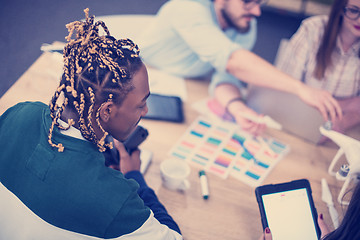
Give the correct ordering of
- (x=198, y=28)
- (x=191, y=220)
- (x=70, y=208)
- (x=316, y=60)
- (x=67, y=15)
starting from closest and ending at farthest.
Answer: (x=70, y=208) → (x=191, y=220) → (x=198, y=28) → (x=316, y=60) → (x=67, y=15)

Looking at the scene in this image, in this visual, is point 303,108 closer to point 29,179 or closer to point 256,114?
point 256,114

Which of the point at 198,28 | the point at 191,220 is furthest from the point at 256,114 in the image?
the point at 191,220

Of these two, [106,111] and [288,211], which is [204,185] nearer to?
[288,211]

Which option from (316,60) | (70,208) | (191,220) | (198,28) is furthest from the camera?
(316,60)

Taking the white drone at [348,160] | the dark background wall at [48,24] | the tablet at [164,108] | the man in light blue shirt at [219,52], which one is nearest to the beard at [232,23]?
the man in light blue shirt at [219,52]

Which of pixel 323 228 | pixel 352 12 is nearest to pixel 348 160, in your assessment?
pixel 323 228

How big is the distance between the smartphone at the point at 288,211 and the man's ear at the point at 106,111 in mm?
477

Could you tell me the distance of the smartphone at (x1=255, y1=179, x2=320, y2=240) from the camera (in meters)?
1.00

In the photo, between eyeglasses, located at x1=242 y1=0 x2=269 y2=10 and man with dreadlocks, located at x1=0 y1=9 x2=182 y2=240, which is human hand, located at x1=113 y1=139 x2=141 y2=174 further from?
eyeglasses, located at x1=242 y1=0 x2=269 y2=10

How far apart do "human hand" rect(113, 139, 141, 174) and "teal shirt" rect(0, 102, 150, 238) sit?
0.86 ft

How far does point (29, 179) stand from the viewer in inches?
30.1

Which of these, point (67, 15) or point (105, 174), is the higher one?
point (105, 174)

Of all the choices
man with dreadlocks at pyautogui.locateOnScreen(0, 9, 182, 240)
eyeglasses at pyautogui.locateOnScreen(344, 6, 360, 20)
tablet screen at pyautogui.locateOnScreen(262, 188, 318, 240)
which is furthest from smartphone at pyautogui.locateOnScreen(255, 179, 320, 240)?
eyeglasses at pyautogui.locateOnScreen(344, 6, 360, 20)

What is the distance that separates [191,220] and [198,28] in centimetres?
77
